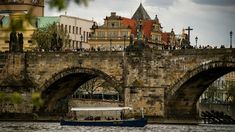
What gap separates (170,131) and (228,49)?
12.5m

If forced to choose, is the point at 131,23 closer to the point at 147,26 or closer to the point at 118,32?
the point at 118,32

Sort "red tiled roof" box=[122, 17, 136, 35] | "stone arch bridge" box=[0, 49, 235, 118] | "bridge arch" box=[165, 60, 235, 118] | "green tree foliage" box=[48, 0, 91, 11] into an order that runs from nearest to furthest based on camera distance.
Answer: "green tree foliage" box=[48, 0, 91, 11] < "bridge arch" box=[165, 60, 235, 118] < "stone arch bridge" box=[0, 49, 235, 118] < "red tiled roof" box=[122, 17, 136, 35]

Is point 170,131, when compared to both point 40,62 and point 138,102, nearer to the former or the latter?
point 138,102

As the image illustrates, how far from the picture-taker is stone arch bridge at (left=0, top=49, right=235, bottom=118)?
62700 mm

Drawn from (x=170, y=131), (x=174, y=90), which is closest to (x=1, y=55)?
(x=174, y=90)

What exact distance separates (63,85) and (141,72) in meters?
9.29

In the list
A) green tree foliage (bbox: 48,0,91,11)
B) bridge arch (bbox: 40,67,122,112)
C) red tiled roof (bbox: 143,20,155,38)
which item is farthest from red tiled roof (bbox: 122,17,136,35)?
green tree foliage (bbox: 48,0,91,11)

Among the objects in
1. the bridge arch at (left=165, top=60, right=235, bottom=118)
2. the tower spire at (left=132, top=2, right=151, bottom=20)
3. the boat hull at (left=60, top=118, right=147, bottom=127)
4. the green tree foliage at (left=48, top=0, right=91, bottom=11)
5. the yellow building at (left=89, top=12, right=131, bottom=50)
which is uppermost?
the tower spire at (left=132, top=2, right=151, bottom=20)

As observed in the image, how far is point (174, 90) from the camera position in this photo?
6291cm

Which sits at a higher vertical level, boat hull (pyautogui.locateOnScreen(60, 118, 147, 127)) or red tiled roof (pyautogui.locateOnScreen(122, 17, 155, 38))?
red tiled roof (pyautogui.locateOnScreen(122, 17, 155, 38))

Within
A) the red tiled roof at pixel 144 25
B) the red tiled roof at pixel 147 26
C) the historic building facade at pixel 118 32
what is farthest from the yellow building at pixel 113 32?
the red tiled roof at pixel 147 26

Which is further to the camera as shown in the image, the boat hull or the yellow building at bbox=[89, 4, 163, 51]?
the yellow building at bbox=[89, 4, 163, 51]

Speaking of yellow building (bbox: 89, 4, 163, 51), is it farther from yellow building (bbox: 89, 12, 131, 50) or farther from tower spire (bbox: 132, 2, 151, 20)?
tower spire (bbox: 132, 2, 151, 20)

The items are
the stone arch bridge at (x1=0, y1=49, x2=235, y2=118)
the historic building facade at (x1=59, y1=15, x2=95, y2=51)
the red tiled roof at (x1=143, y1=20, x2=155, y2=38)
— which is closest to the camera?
the stone arch bridge at (x1=0, y1=49, x2=235, y2=118)
